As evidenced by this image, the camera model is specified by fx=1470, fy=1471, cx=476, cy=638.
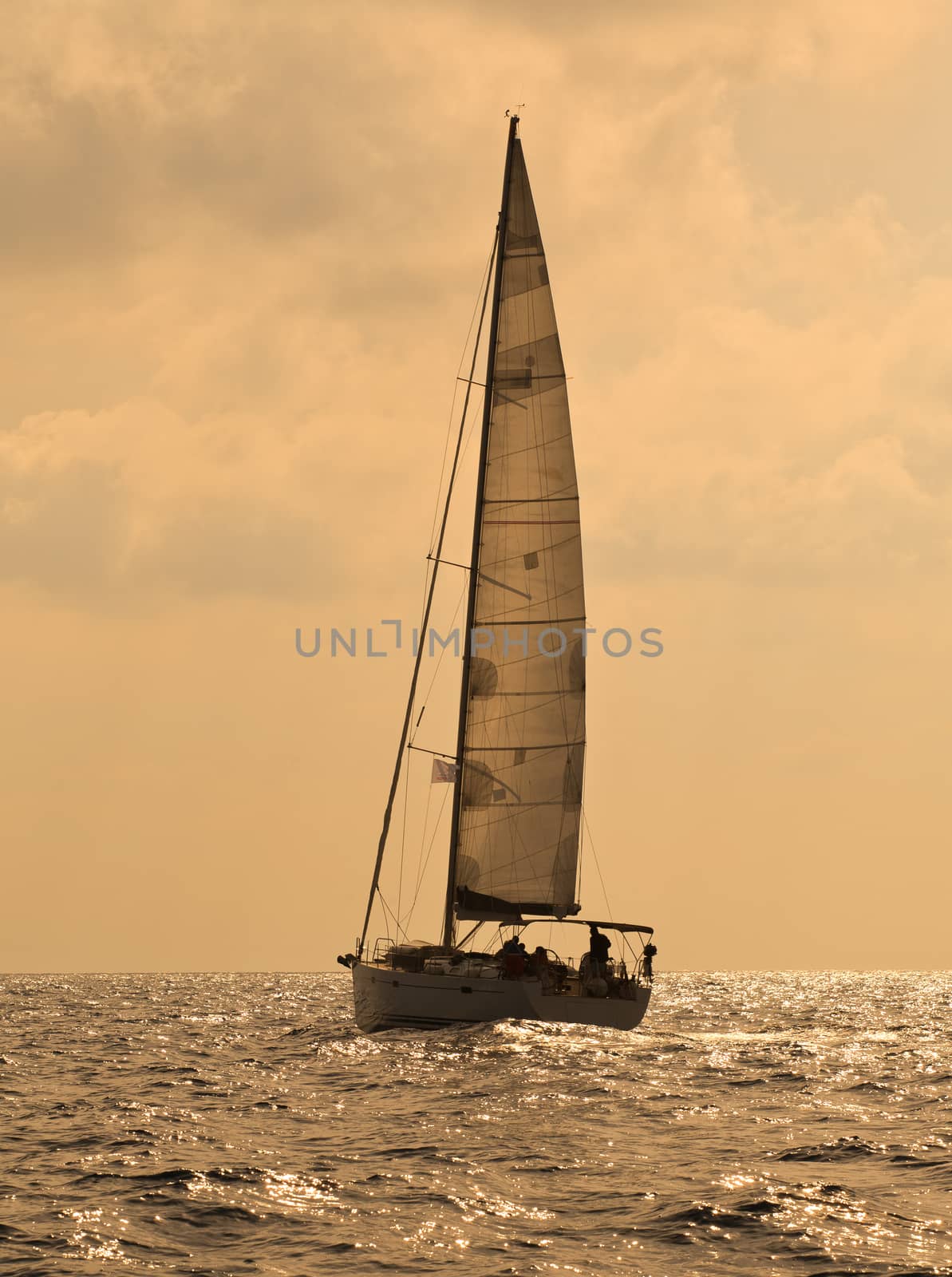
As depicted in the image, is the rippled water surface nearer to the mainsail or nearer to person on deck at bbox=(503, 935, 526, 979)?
person on deck at bbox=(503, 935, 526, 979)

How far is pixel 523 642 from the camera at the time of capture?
36.8m

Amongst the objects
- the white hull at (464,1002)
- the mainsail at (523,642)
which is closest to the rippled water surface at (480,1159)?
the white hull at (464,1002)

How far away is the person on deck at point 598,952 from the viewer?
33562mm

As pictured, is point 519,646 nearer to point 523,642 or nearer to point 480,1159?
point 523,642

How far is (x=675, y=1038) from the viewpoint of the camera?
37.3 m

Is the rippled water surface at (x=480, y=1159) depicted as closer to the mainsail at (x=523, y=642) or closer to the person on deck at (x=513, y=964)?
the person on deck at (x=513, y=964)

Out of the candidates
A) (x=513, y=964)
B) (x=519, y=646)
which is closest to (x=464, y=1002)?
(x=513, y=964)

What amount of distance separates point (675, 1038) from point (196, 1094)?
16186 millimetres

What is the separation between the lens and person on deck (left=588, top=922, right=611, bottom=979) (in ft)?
110

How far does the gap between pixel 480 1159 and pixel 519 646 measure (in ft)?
66.9

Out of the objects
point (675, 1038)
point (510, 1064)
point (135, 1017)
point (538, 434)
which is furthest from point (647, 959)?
point (135, 1017)

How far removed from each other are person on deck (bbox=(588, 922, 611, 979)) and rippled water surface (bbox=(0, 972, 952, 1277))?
55.6 inches

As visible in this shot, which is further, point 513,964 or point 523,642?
point 523,642

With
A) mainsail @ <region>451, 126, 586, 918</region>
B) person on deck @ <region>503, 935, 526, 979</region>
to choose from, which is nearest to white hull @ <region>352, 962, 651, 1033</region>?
person on deck @ <region>503, 935, 526, 979</region>
